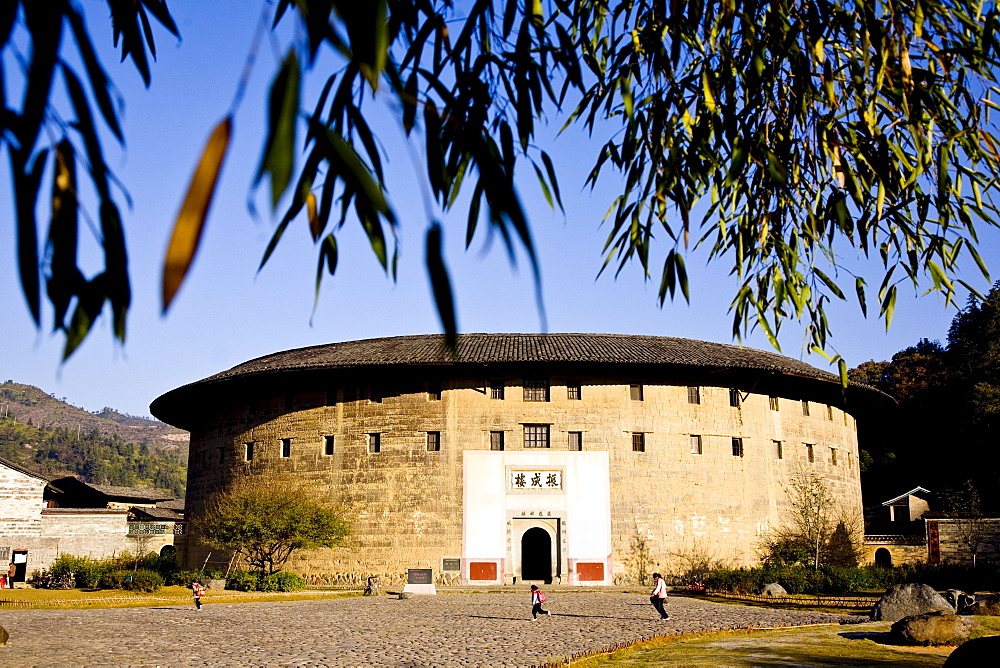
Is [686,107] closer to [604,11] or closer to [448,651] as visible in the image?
[604,11]

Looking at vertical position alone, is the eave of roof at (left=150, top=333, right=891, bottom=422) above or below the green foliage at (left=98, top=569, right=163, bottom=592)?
above

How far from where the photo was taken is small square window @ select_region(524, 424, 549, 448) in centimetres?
3300

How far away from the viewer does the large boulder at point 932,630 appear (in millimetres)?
14102

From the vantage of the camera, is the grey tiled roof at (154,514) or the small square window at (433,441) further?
the grey tiled roof at (154,514)

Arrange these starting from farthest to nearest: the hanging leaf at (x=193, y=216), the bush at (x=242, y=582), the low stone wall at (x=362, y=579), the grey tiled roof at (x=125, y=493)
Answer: the grey tiled roof at (x=125, y=493) < the low stone wall at (x=362, y=579) < the bush at (x=242, y=582) < the hanging leaf at (x=193, y=216)

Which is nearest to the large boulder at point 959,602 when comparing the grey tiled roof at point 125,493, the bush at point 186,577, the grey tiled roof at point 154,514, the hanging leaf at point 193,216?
the hanging leaf at point 193,216

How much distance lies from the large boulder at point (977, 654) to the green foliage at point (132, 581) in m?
24.5

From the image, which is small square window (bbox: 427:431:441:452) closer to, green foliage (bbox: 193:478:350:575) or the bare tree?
green foliage (bbox: 193:478:350:575)

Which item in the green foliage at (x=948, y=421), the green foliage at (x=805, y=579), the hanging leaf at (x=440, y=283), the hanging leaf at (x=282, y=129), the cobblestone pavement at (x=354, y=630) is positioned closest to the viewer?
the hanging leaf at (x=282, y=129)

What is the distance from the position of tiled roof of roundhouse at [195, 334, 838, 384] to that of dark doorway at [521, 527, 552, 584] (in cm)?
629

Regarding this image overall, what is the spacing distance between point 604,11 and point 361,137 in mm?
3118

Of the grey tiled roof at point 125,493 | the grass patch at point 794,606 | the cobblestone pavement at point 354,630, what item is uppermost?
the grey tiled roof at point 125,493

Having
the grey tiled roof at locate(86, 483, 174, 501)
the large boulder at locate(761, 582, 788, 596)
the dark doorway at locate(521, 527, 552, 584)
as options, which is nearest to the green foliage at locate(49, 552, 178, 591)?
the dark doorway at locate(521, 527, 552, 584)

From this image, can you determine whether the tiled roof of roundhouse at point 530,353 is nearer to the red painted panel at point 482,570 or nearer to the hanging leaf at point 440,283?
the red painted panel at point 482,570
